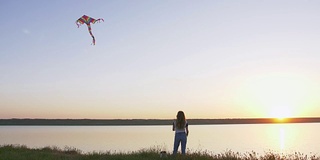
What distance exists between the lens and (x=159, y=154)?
15.4 meters

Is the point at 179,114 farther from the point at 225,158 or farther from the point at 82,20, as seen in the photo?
the point at 82,20

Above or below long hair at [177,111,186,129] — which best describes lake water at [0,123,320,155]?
below

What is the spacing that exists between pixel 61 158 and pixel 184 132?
4.72m

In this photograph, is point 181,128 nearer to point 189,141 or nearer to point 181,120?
point 181,120

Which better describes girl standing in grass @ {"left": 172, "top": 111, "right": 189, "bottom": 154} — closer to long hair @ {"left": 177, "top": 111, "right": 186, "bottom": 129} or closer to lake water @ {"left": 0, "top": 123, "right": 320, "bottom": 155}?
long hair @ {"left": 177, "top": 111, "right": 186, "bottom": 129}

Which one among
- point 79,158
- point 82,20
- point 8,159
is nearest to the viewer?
point 8,159

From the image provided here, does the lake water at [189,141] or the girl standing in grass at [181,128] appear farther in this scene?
the lake water at [189,141]

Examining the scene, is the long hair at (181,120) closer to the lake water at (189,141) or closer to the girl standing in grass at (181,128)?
the girl standing in grass at (181,128)

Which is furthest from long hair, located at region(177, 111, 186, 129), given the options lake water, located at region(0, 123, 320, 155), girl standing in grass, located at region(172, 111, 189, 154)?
lake water, located at region(0, 123, 320, 155)

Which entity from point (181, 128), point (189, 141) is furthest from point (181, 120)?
point (189, 141)

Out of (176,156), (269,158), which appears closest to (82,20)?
(176,156)

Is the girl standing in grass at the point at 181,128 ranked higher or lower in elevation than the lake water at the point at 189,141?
higher

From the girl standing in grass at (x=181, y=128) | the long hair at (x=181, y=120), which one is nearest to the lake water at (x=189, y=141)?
the girl standing in grass at (x=181, y=128)

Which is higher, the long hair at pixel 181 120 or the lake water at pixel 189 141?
the long hair at pixel 181 120
